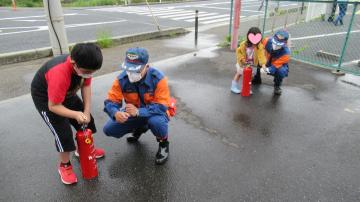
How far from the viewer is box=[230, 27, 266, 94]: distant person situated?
4.46 m

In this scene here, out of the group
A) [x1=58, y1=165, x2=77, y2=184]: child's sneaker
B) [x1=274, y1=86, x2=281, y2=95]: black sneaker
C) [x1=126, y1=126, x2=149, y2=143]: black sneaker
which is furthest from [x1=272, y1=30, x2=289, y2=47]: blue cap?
[x1=58, y1=165, x2=77, y2=184]: child's sneaker

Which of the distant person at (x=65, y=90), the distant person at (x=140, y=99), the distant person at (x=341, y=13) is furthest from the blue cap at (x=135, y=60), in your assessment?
the distant person at (x=341, y=13)

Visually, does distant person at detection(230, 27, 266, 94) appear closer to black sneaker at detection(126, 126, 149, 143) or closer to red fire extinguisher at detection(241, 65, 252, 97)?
red fire extinguisher at detection(241, 65, 252, 97)

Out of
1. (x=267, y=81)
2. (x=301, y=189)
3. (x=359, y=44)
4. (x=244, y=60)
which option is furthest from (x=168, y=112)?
(x=359, y=44)

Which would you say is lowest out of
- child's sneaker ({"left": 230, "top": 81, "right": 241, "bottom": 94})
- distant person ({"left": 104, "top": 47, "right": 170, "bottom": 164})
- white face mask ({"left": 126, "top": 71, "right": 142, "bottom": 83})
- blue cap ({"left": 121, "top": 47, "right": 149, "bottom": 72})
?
child's sneaker ({"left": 230, "top": 81, "right": 241, "bottom": 94})

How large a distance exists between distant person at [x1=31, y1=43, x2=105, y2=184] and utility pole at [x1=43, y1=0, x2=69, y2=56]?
2048 millimetres

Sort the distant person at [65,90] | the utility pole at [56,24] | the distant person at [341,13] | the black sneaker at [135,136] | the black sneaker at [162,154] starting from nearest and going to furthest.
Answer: the distant person at [65,90]
the black sneaker at [162,154]
the black sneaker at [135,136]
the utility pole at [56,24]
the distant person at [341,13]

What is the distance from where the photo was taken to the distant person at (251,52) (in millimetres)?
4465

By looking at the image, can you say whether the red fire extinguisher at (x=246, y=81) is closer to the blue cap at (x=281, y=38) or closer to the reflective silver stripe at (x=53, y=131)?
the blue cap at (x=281, y=38)

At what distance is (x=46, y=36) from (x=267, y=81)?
7732 millimetres

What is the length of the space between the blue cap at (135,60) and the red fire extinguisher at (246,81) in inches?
91.9

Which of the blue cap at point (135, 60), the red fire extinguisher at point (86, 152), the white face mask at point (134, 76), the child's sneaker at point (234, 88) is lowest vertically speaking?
the child's sneaker at point (234, 88)

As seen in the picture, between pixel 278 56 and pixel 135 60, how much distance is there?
114 inches

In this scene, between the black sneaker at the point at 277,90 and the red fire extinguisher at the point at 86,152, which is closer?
the red fire extinguisher at the point at 86,152
